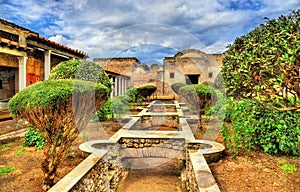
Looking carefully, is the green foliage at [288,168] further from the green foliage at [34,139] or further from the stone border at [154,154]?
the green foliage at [34,139]

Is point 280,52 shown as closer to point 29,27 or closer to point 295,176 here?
point 295,176

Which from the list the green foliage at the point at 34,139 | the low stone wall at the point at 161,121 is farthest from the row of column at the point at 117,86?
the green foliage at the point at 34,139

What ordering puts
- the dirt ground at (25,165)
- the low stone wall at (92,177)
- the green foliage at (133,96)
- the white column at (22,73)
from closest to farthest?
the low stone wall at (92,177) → the dirt ground at (25,165) → the white column at (22,73) → the green foliage at (133,96)

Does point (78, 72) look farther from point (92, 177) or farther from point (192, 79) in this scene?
point (192, 79)

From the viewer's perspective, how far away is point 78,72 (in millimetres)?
6688

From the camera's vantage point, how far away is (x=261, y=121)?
5.14 meters

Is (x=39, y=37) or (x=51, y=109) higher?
(x=39, y=37)

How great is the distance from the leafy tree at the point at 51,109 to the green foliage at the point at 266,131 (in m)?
3.31

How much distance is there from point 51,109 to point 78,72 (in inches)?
130

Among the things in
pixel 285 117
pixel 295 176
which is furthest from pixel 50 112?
pixel 285 117

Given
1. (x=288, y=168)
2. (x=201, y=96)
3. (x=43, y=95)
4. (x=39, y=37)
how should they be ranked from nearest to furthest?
(x=43, y=95)
(x=288, y=168)
(x=201, y=96)
(x=39, y=37)

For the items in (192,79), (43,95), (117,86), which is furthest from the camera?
(192,79)

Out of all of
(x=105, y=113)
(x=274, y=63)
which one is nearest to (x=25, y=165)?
(x=274, y=63)

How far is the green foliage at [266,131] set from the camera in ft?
16.1
